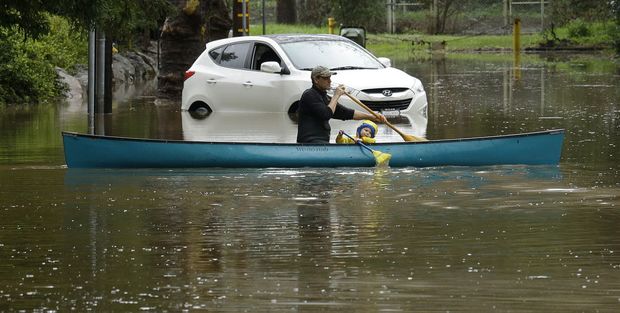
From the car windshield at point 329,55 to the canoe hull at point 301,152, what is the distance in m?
6.76

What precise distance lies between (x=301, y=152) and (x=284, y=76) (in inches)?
281

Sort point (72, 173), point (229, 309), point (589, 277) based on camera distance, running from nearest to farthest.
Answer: point (229, 309) < point (589, 277) < point (72, 173)

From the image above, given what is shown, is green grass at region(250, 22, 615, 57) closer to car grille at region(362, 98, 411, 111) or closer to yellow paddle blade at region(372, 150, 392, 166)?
car grille at region(362, 98, 411, 111)

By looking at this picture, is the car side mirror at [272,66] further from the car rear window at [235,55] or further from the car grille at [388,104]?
the car grille at [388,104]

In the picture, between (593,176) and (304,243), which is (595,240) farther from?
(593,176)

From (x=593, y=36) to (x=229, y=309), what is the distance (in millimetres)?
54704

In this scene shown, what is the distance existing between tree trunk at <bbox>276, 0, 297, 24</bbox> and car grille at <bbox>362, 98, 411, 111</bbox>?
5589 cm

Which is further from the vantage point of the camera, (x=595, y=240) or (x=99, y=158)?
(x=99, y=158)

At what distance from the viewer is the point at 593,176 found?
1566 cm

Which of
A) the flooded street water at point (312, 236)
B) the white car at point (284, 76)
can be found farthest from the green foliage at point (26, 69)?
the flooded street water at point (312, 236)

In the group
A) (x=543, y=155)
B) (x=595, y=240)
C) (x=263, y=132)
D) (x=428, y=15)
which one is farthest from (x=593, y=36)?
(x=595, y=240)

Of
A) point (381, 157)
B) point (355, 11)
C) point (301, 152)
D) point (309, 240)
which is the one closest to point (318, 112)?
point (301, 152)

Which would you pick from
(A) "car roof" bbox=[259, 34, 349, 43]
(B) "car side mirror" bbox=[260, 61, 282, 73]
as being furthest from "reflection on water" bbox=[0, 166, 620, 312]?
(A) "car roof" bbox=[259, 34, 349, 43]

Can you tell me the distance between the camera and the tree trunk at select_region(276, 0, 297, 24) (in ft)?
257
